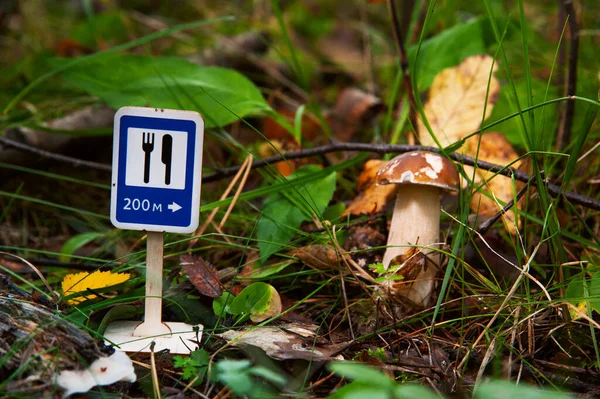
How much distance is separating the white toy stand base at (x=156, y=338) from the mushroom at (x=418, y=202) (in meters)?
0.66

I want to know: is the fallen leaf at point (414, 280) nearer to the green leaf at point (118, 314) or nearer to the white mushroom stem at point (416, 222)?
the white mushroom stem at point (416, 222)

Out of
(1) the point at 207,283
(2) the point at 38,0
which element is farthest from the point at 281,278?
(2) the point at 38,0

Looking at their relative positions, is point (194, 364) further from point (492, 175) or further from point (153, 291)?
point (492, 175)

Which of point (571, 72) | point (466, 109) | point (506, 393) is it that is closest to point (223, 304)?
point (506, 393)

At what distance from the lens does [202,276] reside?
169cm

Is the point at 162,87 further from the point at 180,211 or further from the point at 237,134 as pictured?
the point at 180,211

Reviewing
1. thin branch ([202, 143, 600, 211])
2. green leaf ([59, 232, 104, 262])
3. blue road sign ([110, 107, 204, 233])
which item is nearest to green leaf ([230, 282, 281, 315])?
blue road sign ([110, 107, 204, 233])

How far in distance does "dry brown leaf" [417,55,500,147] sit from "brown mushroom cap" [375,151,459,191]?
48cm

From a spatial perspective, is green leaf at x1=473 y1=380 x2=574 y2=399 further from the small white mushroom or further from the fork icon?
the fork icon

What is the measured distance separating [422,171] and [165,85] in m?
1.07

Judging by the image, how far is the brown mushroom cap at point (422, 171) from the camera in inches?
67.6

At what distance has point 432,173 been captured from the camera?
172 centimetres

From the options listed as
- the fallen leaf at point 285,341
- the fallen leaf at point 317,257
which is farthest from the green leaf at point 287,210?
the fallen leaf at point 285,341

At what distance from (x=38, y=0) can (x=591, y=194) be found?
4697 millimetres
